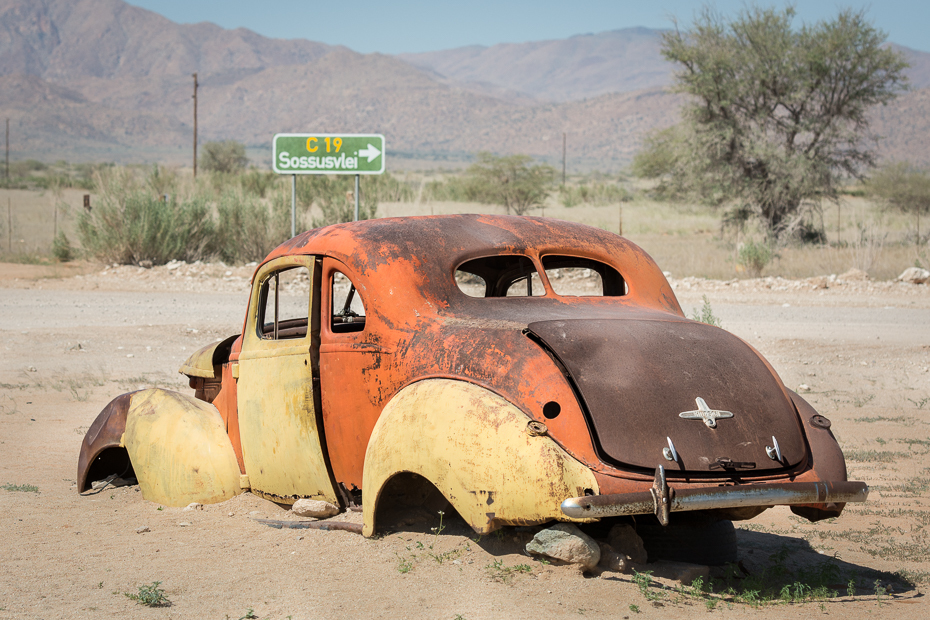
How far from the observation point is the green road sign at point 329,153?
1366cm

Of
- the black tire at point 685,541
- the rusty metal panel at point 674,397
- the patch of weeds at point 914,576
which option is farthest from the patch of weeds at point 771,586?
the rusty metal panel at point 674,397

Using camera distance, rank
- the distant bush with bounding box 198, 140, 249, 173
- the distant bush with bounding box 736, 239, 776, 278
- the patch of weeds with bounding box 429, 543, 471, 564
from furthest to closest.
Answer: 1. the distant bush with bounding box 198, 140, 249, 173
2. the distant bush with bounding box 736, 239, 776, 278
3. the patch of weeds with bounding box 429, 543, 471, 564

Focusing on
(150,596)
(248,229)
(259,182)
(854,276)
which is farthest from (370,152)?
(259,182)

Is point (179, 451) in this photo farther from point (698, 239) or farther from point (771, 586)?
point (698, 239)

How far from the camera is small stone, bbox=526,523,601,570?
3.41m

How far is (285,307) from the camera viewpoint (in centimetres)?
1418

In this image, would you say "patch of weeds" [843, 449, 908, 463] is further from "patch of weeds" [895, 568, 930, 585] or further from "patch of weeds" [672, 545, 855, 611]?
"patch of weeds" [672, 545, 855, 611]

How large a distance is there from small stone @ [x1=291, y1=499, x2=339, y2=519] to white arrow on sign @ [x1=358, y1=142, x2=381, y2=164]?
9969mm

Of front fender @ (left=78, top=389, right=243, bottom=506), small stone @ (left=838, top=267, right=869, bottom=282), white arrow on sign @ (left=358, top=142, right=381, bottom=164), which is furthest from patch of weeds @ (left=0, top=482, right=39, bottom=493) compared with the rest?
small stone @ (left=838, top=267, right=869, bottom=282)

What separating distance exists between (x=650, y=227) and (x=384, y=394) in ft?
102

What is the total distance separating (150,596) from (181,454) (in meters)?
1.55

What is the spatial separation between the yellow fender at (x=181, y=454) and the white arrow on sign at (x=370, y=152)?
359 inches

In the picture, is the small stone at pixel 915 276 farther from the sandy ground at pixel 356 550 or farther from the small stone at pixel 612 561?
the small stone at pixel 612 561

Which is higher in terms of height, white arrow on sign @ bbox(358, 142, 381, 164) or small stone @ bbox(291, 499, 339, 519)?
white arrow on sign @ bbox(358, 142, 381, 164)
